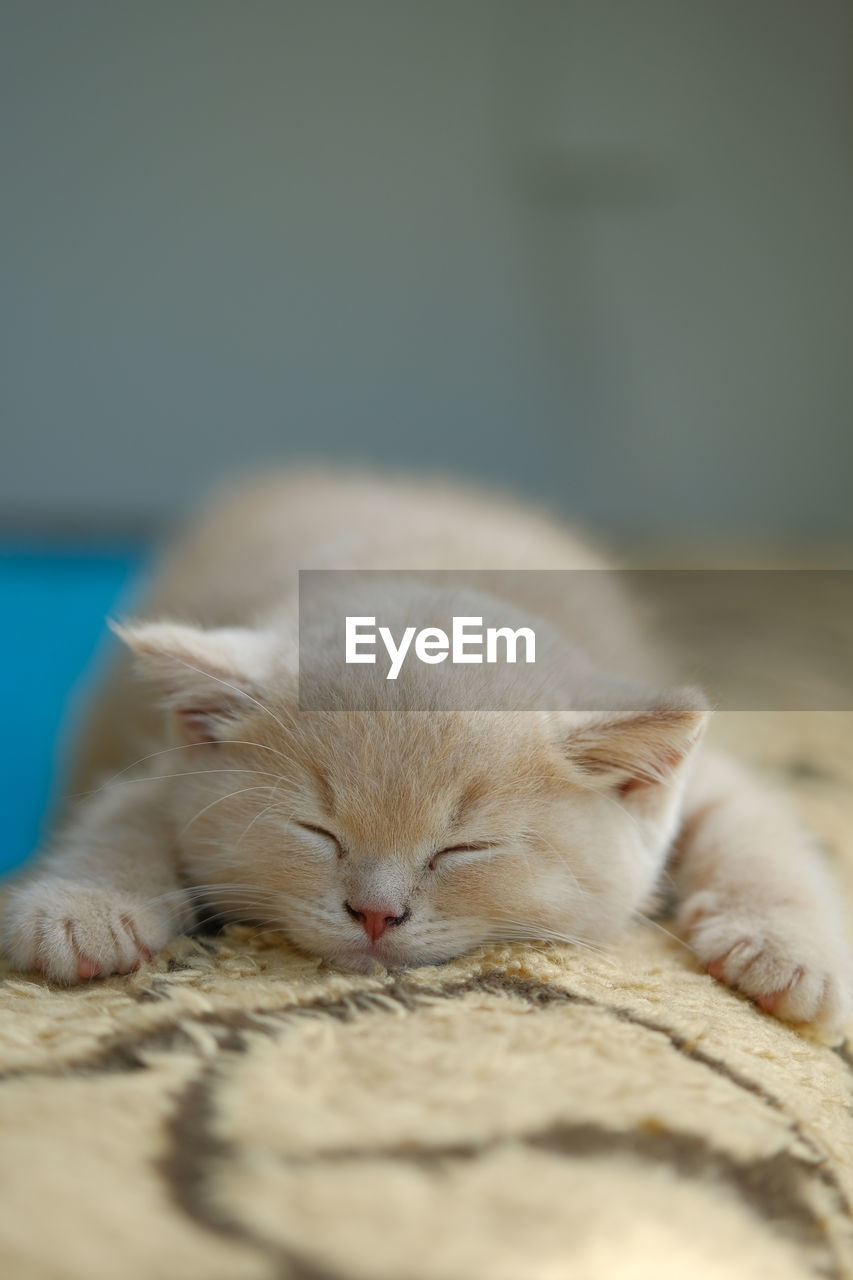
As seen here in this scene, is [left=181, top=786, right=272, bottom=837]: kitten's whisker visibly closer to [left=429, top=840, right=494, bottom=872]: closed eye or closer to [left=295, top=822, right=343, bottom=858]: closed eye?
[left=295, top=822, right=343, bottom=858]: closed eye

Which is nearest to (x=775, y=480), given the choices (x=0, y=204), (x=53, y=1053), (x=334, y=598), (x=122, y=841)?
(x=0, y=204)

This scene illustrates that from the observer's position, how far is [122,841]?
107 cm

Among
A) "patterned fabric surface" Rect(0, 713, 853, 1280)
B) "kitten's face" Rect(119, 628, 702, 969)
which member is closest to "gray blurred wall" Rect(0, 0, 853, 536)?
"kitten's face" Rect(119, 628, 702, 969)

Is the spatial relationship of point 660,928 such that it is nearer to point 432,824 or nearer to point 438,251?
point 432,824

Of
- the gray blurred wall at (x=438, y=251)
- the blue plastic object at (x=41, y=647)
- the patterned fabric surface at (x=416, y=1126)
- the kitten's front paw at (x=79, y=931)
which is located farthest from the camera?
the gray blurred wall at (x=438, y=251)

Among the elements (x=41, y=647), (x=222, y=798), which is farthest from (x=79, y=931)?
(x=41, y=647)

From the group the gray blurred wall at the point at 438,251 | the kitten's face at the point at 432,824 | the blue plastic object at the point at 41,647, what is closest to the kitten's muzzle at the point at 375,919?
the kitten's face at the point at 432,824

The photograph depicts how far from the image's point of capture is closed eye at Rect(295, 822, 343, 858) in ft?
3.09

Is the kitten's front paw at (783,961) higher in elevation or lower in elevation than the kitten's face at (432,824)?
lower

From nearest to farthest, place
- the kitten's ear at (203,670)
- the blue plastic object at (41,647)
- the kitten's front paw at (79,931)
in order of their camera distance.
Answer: the kitten's front paw at (79,931) → the kitten's ear at (203,670) → the blue plastic object at (41,647)

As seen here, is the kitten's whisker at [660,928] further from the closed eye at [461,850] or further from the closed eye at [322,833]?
the closed eye at [322,833]

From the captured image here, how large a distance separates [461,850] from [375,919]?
9 centimetres

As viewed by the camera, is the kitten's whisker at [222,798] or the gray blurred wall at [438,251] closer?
the kitten's whisker at [222,798]

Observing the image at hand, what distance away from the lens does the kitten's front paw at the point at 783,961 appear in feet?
3.05
